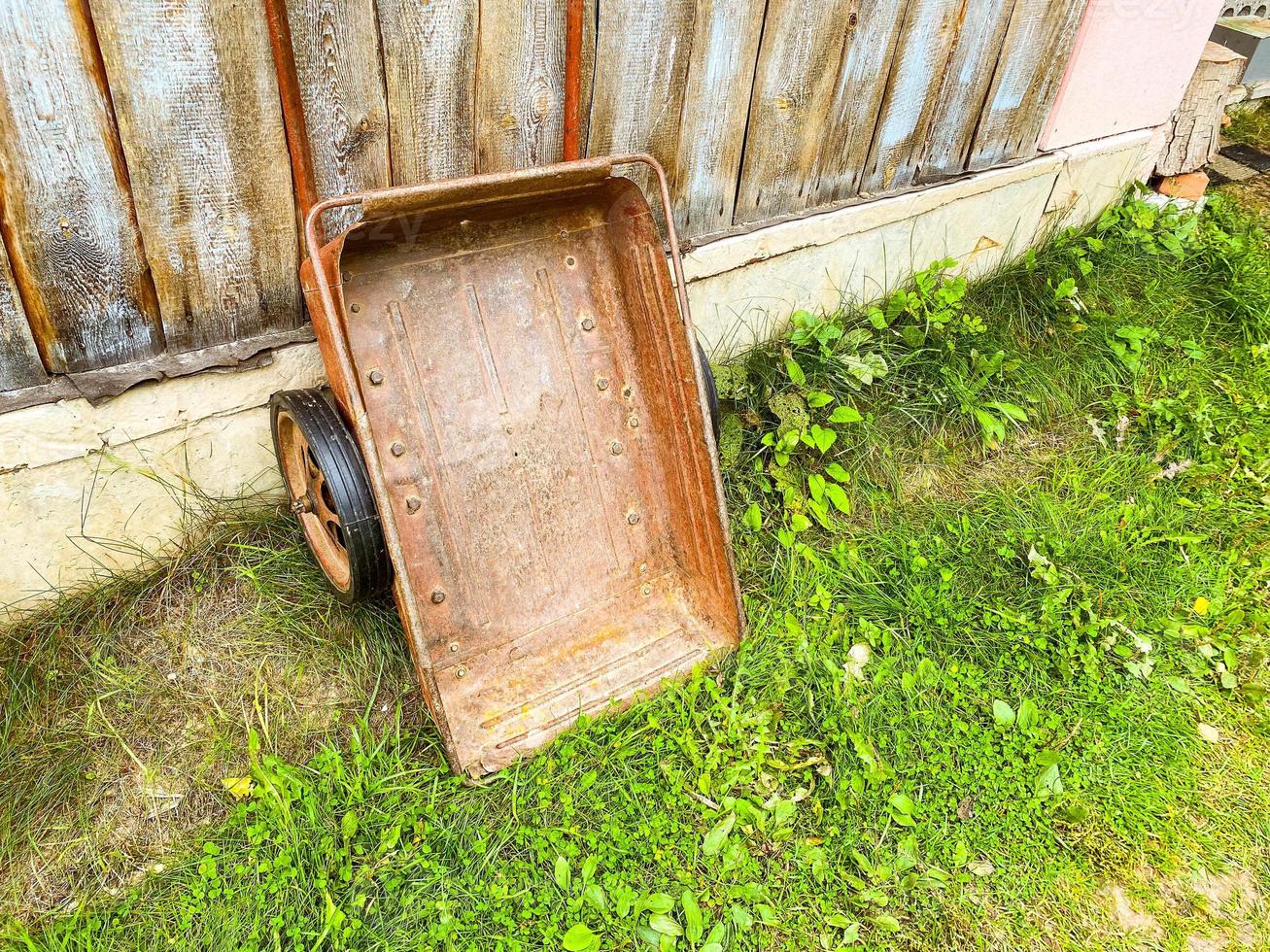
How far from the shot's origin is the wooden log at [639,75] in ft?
8.34

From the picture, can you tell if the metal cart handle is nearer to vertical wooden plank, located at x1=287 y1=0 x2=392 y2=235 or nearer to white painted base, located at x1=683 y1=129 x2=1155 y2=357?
vertical wooden plank, located at x1=287 y1=0 x2=392 y2=235

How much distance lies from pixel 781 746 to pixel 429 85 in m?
2.03

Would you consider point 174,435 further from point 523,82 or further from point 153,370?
point 523,82

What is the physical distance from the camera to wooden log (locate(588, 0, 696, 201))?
8.34 feet

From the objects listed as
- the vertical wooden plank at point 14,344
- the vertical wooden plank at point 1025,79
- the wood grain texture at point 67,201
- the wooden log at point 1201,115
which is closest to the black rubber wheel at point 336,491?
the wood grain texture at point 67,201

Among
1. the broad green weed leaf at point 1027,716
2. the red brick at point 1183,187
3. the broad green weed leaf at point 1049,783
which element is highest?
the red brick at point 1183,187

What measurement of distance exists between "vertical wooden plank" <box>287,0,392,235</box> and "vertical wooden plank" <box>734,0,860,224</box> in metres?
Result: 1.29

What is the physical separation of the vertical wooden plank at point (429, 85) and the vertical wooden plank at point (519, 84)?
0.12 feet

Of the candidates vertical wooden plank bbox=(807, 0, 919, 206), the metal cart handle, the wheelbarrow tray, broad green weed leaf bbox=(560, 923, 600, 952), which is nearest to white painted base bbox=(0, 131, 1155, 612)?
vertical wooden plank bbox=(807, 0, 919, 206)

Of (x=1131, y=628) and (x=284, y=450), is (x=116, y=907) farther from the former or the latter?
(x=1131, y=628)

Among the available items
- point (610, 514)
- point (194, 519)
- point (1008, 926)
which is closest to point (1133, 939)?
point (1008, 926)

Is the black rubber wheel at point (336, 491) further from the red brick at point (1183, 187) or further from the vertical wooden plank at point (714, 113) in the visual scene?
the red brick at point (1183, 187)

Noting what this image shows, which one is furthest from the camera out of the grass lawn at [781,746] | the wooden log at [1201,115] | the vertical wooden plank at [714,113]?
the wooden log at [1201,115]

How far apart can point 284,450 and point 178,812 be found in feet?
3.19
